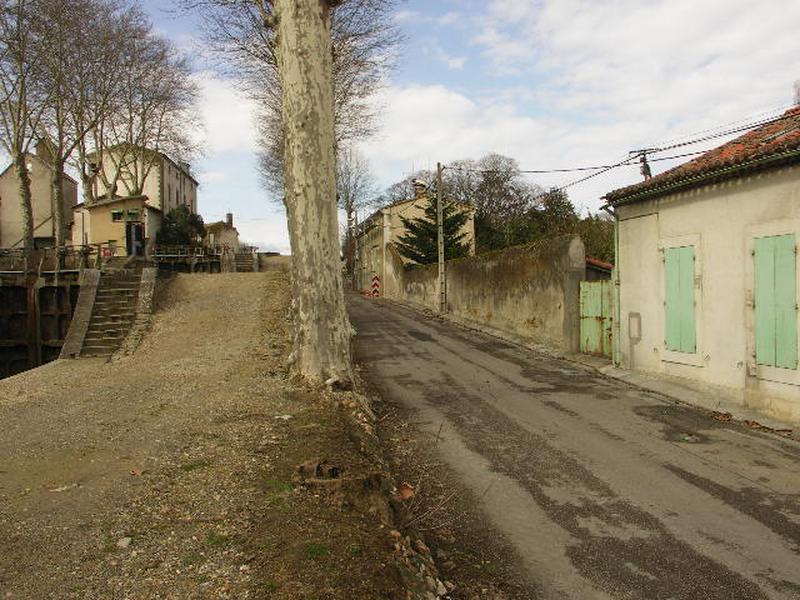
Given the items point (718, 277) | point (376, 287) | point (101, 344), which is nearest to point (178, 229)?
point (376, 287)

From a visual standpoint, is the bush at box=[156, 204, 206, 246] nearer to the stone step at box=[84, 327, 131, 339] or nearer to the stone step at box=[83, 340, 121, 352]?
the stone step at box=[84, 327, 131, 339]

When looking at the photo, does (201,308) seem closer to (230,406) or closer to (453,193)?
(230,406)

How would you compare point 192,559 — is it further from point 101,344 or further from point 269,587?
point 101,344

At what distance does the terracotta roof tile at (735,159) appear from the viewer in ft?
28.1

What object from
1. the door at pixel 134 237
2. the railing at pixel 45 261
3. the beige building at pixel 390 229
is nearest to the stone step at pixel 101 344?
the railing at pixel 45 261

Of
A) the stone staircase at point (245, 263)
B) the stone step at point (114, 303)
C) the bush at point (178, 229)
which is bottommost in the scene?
the stone step at point (114, 303)

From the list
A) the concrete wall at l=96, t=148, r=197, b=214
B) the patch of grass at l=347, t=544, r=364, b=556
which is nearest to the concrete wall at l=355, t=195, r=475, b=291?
the concrete wall at l=96, t=148, r=197, b=214

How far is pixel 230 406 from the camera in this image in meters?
8.34

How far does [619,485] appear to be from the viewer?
20.1 feet

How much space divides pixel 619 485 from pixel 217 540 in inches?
158

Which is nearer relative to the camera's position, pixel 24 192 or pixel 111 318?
pixel 111 318

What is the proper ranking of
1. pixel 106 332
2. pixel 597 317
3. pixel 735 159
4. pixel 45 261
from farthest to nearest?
1. pixel 45 261
2. pixel 106 332
3. pixel 597 317
4. pixel 735 159

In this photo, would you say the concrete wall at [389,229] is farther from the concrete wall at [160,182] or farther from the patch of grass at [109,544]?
the patch of grass at [109,544]

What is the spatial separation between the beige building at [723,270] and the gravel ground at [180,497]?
6.13 metres
